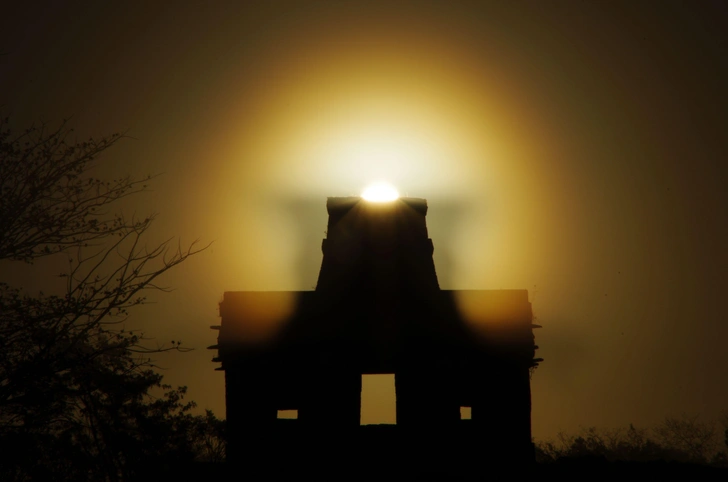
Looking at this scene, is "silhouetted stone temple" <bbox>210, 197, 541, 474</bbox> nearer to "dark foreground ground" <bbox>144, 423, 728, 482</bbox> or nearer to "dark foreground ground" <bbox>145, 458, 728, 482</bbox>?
"dark foreground ground" <bbox>144, 423, 728, 482</bbox>

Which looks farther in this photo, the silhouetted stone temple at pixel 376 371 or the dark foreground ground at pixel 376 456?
the silhouetted stone temple at pixel 376 371

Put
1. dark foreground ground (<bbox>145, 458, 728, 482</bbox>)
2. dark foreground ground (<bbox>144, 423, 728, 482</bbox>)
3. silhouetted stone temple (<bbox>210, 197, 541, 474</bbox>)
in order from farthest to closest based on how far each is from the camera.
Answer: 1. silhouetted stone temple (<bbox>210, 197, 541, 474</bbox>)
2. dark foreground ground (<bbox>144, 423, 728, 482</bbox>)
3. dark foreground ground (<bbox>145, 458, 728, 482</bbox>)

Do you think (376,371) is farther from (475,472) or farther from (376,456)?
(475,472)

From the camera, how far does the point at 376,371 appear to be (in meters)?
13.5

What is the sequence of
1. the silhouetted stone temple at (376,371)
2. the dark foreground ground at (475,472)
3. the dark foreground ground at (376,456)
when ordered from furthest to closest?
the silhouetted stone temple at (376,371) → the dark foreground ground at (376,456) → the dark foreground ground at (475,472)

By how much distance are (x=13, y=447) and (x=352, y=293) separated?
8.67 metres

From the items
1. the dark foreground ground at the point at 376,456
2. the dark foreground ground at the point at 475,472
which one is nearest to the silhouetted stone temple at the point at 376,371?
the dark foreground ground at the point at 376,456

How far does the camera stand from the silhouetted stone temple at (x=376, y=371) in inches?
522

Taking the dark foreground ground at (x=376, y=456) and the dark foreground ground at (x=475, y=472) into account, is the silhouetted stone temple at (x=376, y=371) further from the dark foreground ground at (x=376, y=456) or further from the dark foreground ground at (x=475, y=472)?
the dark foreground ground at (x=475, y=472)

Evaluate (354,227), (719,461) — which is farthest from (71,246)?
(719,461)

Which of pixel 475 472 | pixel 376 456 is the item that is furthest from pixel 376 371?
pixel 475 472

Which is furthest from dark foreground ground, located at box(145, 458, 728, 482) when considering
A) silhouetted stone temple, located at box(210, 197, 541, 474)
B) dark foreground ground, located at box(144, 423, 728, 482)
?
silhouetted stone temple, located at box(210, 197, 541, 474)

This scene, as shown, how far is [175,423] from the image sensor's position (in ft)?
45.3

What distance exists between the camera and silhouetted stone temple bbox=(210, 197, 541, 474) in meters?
13.2
